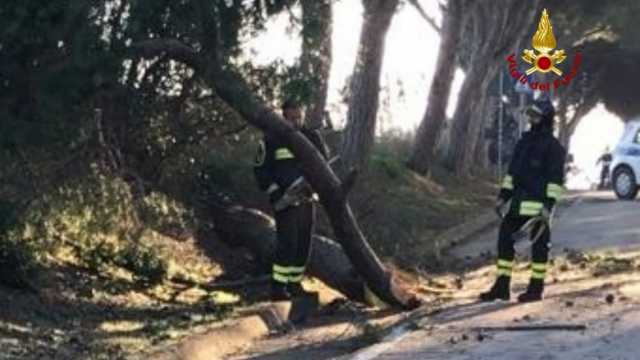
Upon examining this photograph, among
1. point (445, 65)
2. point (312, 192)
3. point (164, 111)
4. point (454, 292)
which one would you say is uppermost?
point (445, 65)

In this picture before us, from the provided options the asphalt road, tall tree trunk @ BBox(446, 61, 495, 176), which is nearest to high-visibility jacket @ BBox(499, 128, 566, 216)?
the asphalt road

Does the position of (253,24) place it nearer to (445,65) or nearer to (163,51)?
(163,51)

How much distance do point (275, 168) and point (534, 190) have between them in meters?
2.38

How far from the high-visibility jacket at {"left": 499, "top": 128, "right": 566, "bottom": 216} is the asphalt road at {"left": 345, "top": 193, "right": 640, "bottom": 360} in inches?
34.7

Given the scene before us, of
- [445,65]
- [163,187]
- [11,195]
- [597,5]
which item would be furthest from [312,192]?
[597,5]

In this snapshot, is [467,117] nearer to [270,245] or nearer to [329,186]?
[270,245]

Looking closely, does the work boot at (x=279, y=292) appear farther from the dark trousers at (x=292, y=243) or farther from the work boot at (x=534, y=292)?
the work boot at (x=534, y=292)

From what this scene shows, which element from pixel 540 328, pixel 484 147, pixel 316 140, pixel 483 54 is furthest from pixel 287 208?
pixel 484 147

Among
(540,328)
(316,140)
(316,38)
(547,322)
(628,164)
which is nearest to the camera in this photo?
(316,38)

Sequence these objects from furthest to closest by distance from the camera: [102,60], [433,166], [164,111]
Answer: [433,166] < [164,111] < [102,60]

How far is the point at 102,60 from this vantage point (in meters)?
7.73

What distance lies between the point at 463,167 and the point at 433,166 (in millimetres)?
1590

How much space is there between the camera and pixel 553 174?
10.7m

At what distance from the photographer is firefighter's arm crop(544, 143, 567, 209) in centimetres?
1066
